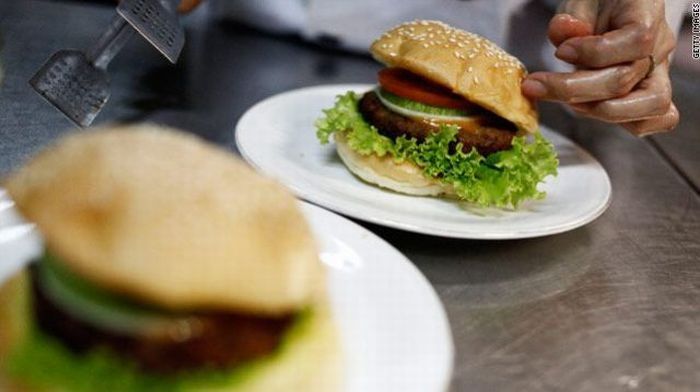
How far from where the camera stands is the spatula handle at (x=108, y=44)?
241 cm

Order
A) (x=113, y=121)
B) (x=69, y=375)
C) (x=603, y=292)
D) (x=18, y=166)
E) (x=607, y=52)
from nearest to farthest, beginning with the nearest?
(x=69, y=375) → (x=603, y=292) → (x=18, y=166) → (x=607, y=52) → (x=113, y=121)

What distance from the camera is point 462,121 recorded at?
231 centimetres

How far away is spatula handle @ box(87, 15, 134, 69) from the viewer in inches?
94.8

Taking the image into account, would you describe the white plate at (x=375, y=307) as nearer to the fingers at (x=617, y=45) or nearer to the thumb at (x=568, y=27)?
the fingers at (x=617, y=45)

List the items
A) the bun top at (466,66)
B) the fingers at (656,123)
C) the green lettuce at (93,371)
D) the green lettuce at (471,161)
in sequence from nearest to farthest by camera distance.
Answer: the green lettuce at (93,371)
the green lettuce at (471,161)
the bun top at (466,66)
the fingers at (656,123)

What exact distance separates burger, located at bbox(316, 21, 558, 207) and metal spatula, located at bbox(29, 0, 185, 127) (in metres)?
0.57

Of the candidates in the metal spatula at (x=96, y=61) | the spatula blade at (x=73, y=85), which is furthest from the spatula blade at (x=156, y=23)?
the spatula blade at (x=73, y=85)

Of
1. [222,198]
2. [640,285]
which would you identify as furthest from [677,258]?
[222,198]

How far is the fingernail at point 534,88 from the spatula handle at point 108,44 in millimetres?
1207

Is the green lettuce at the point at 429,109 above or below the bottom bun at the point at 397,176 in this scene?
above

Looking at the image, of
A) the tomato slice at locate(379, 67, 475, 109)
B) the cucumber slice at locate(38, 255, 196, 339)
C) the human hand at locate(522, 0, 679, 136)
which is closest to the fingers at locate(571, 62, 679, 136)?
the human hand at locate(522, 0, 679, 136)

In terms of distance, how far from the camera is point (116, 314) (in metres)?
1.06

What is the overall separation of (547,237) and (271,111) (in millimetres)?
932

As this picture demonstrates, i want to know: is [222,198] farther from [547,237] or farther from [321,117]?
[321,117]
